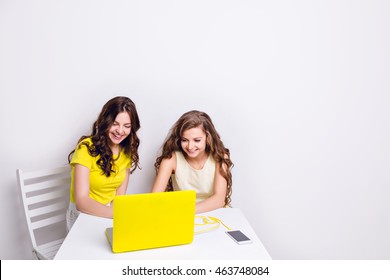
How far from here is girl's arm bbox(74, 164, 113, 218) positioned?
1714 mm

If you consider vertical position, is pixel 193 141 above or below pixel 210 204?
above

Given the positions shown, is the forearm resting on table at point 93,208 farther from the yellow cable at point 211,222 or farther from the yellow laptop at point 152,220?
the yellow cable at point 211,222

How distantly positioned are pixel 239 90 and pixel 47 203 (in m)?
1.49

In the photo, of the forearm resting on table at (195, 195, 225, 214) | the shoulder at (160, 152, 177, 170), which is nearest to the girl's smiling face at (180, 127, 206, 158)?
the shoulder at (160, 152, 177, 170)

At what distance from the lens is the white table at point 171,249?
1294mm

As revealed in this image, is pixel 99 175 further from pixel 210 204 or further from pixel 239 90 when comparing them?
pixel 239 90

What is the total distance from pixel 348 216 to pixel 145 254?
1.69 m

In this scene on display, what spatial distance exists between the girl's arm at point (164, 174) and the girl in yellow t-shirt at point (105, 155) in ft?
0.68

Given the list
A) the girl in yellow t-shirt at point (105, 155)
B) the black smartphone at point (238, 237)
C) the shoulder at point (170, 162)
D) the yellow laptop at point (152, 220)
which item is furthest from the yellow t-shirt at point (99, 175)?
the black smartphone at point (238, 237)

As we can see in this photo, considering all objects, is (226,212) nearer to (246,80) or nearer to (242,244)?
(242,244)

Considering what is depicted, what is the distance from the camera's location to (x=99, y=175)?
2.01 meters

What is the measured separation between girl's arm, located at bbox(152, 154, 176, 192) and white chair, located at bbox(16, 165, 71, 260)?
2.00 ft

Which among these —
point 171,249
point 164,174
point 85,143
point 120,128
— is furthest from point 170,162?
point 171,249

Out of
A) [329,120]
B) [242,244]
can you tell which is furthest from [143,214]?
[329,120]
